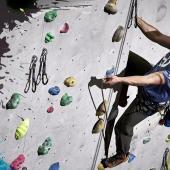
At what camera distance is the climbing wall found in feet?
8.66

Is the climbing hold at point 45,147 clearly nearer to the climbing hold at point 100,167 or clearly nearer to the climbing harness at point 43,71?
the climbing harness at point 43,71

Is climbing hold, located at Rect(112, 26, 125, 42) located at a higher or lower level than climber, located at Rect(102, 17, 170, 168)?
higher

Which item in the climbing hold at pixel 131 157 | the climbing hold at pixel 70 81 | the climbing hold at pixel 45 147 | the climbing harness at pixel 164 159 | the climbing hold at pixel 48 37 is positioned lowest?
the climbing harness at pixel 164 159

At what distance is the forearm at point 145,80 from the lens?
313 centimetres

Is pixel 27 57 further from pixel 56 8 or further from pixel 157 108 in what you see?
pixel 157 108

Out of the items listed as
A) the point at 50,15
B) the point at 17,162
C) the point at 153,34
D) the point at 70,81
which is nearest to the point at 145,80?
the point at 153,34

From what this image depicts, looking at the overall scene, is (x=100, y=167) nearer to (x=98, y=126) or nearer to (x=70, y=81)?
(x=98, y=126)

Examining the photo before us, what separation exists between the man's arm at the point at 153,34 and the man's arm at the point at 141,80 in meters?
0.22

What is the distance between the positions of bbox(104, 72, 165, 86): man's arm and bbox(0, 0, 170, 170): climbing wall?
84 mm

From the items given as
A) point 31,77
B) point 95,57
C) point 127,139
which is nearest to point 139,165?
point 127,139

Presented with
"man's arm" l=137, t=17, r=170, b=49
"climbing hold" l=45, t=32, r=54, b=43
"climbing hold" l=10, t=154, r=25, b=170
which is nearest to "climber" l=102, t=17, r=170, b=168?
"man's arm" l=137, t=17, r=170, b=49

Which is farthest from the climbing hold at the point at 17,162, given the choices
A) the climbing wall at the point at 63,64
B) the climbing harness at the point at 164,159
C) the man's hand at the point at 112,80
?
the climbing harness at the point at 164,159

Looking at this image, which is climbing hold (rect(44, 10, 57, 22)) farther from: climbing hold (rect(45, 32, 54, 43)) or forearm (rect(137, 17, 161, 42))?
forearm (rect(137, 17, 161, 42))

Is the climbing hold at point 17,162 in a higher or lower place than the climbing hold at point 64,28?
lower
